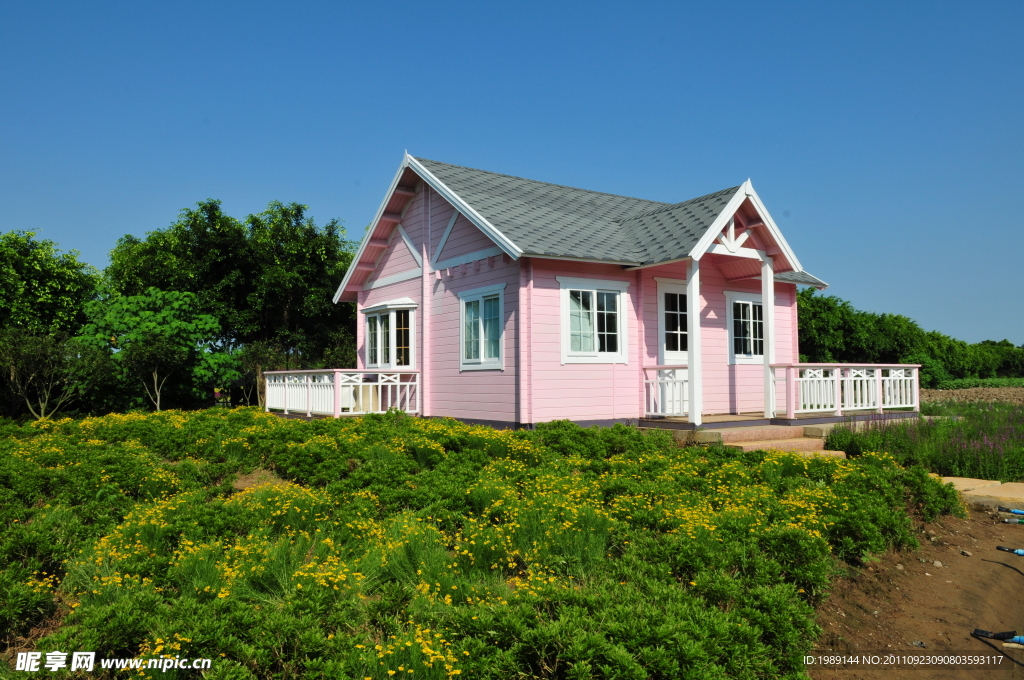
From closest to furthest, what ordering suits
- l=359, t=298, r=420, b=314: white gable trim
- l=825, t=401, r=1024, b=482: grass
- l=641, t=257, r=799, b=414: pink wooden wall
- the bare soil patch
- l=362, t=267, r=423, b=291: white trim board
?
the bare soil patch < l=825, t=401, r=1024, b=482: grass < l=641, t=257, r=799, b=414: pink wooden wall < l=359, t=298, r=420, b=314: white gable trim < l=362, t=267, r=423, b=291: white trim board

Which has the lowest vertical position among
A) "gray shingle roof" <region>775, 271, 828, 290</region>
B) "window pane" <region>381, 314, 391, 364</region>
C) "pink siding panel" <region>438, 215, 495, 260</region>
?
"window pane" <region>381, 314, 391, 364</region>

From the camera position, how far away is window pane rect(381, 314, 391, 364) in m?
17.7

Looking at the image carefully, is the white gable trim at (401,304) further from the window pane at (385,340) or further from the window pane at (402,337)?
the window pane at (385,340)

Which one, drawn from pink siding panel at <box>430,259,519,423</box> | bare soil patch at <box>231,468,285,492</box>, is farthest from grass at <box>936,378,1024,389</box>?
bare soil patch at <box>231,468,285,492</box>

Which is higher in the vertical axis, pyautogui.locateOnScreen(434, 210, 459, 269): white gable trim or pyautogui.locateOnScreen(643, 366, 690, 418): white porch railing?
pyautogui.locateOnScreen(434, 210, 459, 269): white gable trim

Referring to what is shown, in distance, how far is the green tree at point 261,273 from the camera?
1037 inches

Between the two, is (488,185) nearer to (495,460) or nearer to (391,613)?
(495,460)

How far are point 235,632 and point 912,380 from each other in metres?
15.3

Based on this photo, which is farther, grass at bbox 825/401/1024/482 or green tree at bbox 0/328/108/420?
green tree at bbox 0/328/108/420

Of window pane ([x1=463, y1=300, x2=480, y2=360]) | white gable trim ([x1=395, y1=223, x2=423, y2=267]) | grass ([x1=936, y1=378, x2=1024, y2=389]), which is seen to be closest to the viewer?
window pane ([x1=463, y1=300, x2=480, y2=360])

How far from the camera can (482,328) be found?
14273 mm

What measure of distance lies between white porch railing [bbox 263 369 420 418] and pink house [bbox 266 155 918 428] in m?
0.05

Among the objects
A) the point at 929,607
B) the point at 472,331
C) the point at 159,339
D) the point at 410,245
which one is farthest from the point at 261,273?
the point at 929,607

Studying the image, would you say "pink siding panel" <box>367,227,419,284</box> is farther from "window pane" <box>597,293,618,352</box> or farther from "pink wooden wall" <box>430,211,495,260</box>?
"window pane" <box>597,293,618,352</box>
